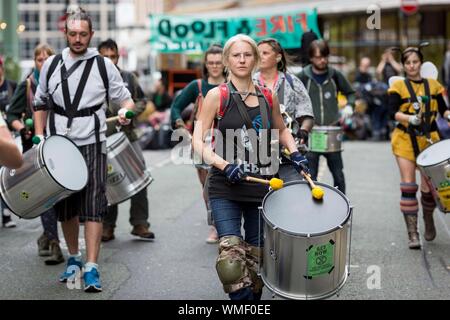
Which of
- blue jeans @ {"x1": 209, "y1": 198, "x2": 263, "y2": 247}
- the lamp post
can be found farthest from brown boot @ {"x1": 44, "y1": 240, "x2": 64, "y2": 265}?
the lamp post

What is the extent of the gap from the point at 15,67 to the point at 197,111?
967 inches

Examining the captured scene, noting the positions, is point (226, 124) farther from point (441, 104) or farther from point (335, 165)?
point (335, 165)

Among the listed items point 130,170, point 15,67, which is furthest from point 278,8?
point 130,170

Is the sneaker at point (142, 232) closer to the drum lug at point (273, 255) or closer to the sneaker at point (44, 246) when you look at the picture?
the sneaker at point (44, 246)

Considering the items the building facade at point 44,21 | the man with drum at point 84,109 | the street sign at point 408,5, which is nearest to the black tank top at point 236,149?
the man with drum at point 84,109

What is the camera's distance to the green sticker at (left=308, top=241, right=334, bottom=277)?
4.28m

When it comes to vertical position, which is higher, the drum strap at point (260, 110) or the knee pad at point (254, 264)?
the drum strap at point (260, 110)

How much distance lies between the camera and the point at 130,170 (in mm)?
7172

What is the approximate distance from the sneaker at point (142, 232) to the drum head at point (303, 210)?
346 cm

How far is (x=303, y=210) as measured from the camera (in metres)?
4.42

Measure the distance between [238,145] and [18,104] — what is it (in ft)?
10.5

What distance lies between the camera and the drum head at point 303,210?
4.31 m

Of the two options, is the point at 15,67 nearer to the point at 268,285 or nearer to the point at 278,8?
the point at 278,8

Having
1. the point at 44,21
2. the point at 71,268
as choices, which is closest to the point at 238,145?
the point at 71,268
